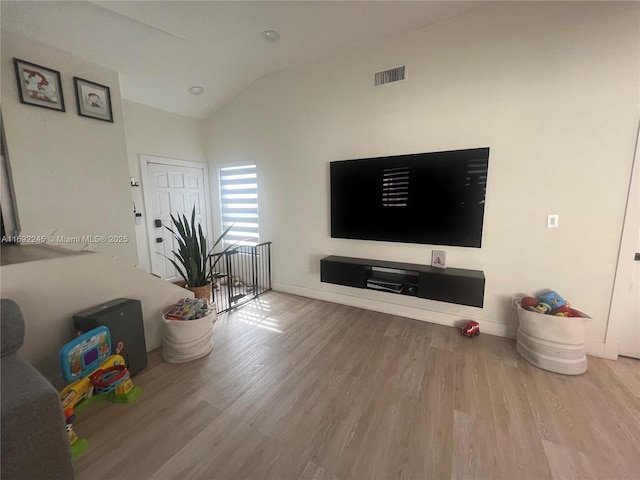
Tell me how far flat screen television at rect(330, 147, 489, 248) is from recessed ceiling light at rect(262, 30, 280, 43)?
4.77 feet

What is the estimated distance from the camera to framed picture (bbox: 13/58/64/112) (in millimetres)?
2235

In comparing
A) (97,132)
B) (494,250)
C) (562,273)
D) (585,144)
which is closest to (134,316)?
(97,132)

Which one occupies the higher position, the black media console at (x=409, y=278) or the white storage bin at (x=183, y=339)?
the black media console at (x=409, y=278)

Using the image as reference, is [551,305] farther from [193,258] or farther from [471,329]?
[193,258]

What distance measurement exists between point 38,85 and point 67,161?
0.67 m

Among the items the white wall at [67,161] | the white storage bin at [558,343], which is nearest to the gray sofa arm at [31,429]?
the white wall at [67,161]

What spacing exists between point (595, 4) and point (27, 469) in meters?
4.46

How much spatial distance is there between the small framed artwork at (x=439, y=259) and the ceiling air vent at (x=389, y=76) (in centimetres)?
189

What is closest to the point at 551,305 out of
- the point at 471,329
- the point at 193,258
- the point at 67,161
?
the point at 471,329

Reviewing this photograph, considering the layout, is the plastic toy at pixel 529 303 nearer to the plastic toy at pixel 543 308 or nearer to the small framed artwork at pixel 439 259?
the plastic toy at pixel 543 308

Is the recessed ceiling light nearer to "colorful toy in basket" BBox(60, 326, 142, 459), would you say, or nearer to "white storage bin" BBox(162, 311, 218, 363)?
"white storage bin" BBox(162, 311, 218, 363)

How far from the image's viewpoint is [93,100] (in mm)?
→ 2701

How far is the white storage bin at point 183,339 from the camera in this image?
213cm

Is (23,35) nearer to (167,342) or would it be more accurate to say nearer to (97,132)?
(97,132)
